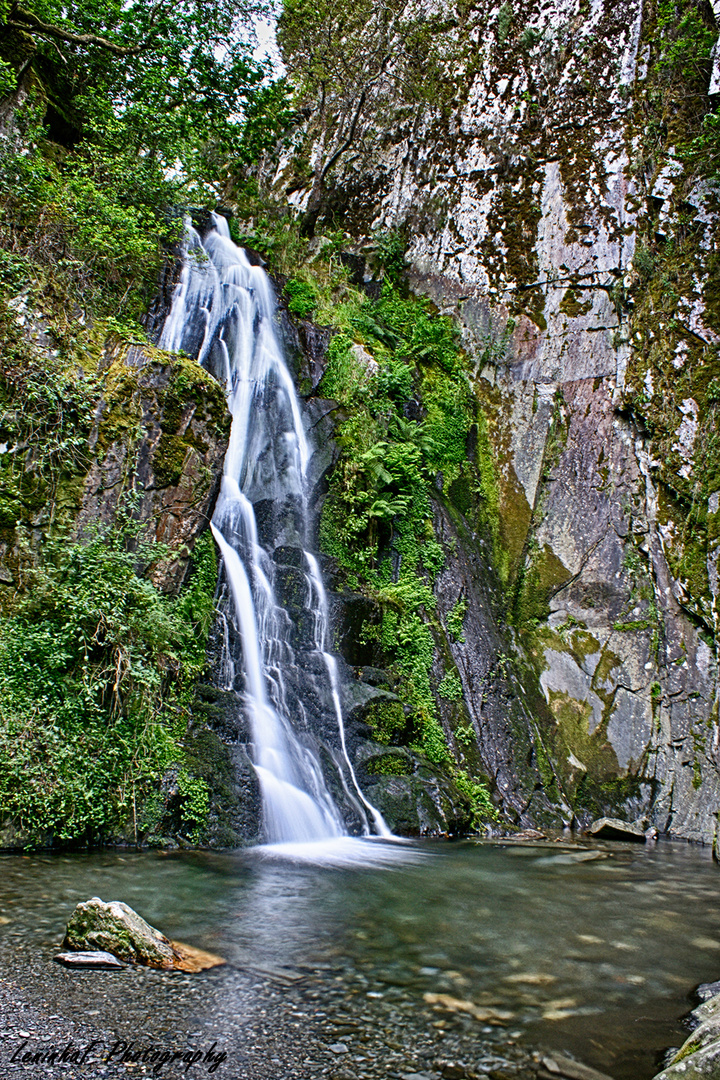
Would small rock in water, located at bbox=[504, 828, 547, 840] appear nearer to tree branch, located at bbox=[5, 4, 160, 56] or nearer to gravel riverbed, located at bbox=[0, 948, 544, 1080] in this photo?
gravel riverbed, located at bbox=[0, 948, 544, 1080]

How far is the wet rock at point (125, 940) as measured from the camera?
353 centimetres

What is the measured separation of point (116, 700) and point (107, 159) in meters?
Answer: 9.34

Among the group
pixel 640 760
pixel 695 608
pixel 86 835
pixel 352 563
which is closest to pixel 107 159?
pixel 352 563

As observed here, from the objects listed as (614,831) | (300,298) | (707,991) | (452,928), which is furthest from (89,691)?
(300,298)

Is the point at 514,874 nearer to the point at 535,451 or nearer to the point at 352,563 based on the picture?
the point at 352,563

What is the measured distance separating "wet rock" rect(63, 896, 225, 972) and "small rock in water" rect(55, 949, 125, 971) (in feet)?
0.23

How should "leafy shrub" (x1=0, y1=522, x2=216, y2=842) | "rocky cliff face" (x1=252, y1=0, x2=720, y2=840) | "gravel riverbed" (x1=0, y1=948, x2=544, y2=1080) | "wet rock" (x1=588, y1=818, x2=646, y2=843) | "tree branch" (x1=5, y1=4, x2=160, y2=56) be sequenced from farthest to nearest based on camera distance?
"tree branch" (x1=5, y1=4, x2=160, y2=56), "rocky cliff face" (x1=252, y1=0, x2=720, y2=840), "wet rock" (x1=588, y1=818, x2=646, y2=843), "leafy shrub" (x1=0, y1=522, x2=216, y2=842), "gravel riverbed" (x1=0, y1=948, x2=544, y2=1080)

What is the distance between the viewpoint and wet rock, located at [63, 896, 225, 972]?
353 centimetres

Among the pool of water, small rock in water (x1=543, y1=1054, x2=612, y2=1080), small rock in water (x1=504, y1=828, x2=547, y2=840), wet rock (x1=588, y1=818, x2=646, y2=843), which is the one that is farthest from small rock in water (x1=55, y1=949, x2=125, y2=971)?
Answer: wet rock (x1=588, y1=818, x2=646, y2=843)

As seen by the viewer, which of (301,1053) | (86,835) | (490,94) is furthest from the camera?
(490,94)

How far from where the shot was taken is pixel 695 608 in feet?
33.4

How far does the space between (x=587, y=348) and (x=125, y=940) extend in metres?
12.1

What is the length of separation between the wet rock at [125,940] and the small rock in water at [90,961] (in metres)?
0.07

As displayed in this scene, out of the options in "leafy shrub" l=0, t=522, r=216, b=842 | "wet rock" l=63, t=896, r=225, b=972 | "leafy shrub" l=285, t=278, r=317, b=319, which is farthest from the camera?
"leafy shrub" l=285, t=278, r=317, b=319
